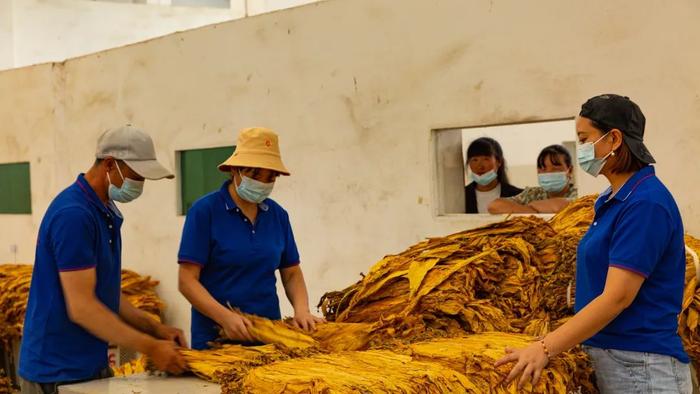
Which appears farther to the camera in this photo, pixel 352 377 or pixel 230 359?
pixel 230 359

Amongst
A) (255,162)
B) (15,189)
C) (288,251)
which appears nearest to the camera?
(255,162)

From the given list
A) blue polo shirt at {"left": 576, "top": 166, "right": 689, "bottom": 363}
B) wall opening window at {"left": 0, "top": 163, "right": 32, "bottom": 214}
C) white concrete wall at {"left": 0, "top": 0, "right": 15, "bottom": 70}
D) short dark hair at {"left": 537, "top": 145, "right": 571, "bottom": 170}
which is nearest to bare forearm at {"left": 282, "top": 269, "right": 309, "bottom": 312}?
blue polo shirt at {"left": 576, "top": 166, "right": 689, "bottom": 363}

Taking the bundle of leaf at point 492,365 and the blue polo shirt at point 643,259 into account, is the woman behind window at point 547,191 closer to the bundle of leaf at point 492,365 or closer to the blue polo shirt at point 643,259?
the bundle of leaf at point 492,365

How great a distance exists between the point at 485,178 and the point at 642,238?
9.77ft

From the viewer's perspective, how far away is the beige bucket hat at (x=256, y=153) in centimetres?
369

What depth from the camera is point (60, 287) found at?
10.2 ft

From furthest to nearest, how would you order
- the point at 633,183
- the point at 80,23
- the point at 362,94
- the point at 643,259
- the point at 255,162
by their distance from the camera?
the point at 80,23 → the point at 362,94 → the point at 255,162 → the point at 633,183 → the point at 643,259

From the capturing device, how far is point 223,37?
6.73 metres

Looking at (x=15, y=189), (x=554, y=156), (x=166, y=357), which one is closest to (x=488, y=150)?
(x=554, y=156)

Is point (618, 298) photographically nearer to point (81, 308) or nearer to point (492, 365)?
point (492, 365)

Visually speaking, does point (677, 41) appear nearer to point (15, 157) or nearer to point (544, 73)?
point (544, 73)

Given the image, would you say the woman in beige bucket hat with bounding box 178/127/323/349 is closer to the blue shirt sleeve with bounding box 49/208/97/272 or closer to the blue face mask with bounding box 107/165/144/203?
the blue face mask with bounding box 107/165/144/203

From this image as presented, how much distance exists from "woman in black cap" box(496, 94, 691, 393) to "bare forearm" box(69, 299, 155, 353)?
119cm

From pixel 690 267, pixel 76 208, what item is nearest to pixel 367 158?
pixel 690 267
